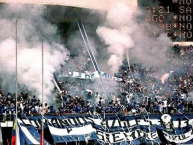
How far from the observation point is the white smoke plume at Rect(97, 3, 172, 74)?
20.3 meters

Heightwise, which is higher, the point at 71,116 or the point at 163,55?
the point at 163,55

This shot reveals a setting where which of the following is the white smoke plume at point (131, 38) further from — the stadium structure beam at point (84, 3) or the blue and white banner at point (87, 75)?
the blue and white banner at point (87, 75)

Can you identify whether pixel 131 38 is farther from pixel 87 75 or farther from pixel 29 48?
pixel 29 48

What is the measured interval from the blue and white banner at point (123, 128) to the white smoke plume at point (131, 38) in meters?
2.56

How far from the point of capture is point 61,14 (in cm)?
1956

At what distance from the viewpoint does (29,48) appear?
19.6 metres

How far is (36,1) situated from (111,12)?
9.03 ft

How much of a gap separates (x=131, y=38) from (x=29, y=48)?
3697 millimetres

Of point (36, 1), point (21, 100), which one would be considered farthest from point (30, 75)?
point (36, 1)

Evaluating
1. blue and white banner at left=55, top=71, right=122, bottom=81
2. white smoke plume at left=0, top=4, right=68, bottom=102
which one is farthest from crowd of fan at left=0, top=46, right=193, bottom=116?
white smoke plume at left=0, top=4, right=68, bottom=102

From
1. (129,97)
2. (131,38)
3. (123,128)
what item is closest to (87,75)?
(129,97)

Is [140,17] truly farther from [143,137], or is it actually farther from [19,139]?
[19,139]

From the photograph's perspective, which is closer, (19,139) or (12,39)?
(19,139)

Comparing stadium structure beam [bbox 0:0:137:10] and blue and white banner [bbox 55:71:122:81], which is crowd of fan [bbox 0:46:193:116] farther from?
stadium structure beam [bbox 0:0:137:10]
